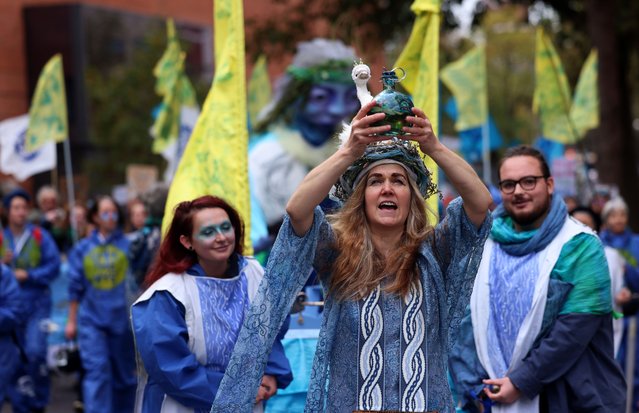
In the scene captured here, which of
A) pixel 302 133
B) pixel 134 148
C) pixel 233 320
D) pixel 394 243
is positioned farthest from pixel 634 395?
pixel 134 148

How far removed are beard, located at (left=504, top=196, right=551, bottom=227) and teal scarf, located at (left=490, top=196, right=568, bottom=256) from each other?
0.03 metres

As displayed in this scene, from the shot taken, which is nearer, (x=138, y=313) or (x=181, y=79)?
(x=138, y=313)

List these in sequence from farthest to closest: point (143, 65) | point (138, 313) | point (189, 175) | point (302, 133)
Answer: point (143, 65) → point (302, 133) → point (189, 175) → point (138, 313)

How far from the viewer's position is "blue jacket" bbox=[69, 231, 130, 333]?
9.77m

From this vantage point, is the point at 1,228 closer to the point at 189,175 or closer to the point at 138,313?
the point at 189,175

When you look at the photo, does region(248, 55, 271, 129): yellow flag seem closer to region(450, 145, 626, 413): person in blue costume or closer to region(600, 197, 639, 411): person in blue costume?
region(600, 197, 639, 411): person in blue costume

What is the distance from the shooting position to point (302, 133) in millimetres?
8961

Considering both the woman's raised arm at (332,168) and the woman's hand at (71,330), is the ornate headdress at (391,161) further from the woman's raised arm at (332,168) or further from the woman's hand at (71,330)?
the woman's hand at (71,330)

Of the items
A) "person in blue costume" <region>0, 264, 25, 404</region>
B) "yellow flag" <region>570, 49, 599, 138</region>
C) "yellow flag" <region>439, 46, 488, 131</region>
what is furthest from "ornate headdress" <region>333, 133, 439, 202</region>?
"yellow flag" <region>570, 49, 599, 138</region>

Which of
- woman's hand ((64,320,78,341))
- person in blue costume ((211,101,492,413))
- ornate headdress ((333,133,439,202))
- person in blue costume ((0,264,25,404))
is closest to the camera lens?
person in blue costume ((211,101,492,413))

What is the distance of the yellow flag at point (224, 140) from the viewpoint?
6.22 metres

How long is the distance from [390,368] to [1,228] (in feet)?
26.7

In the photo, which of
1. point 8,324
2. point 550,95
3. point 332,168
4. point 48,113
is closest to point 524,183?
point 332,168

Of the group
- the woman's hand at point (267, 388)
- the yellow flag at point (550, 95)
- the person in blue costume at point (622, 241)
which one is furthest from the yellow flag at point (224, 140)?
the yellow flag at point (550, 95)
